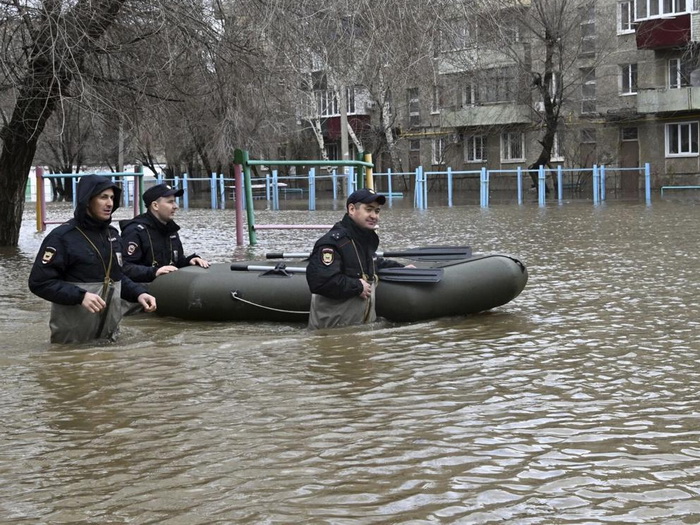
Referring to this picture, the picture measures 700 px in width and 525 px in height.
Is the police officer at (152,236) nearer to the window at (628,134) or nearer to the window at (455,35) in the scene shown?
the window at (455,35)

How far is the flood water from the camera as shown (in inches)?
176

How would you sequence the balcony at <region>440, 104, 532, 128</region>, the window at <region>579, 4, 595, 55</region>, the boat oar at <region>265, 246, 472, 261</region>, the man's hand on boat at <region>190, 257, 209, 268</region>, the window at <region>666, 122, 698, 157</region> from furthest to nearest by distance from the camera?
1. the balcony at <region>440, 104, 532, 128</region>
2. the window at <region>666, 122, 698, 157</region>
3. the window at <region>579, 4, 595, 55</region>
4. the boat oar at <region>265, 246, 472, 261</region>
5. the man's hand on boat at <region>190, 257, 209, 268</region>

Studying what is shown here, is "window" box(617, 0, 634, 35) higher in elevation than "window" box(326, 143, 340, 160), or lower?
higher

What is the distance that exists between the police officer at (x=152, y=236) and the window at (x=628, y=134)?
40.8 meters

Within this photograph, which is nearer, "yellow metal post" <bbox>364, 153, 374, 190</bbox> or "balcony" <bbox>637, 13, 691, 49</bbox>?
"yellow metal post" <bbox>364, 153, 374, 190</bbox>

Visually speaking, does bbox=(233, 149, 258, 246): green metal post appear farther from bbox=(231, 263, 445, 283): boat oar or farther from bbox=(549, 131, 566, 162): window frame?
bbox=(549, 131, 566, 162): window frame

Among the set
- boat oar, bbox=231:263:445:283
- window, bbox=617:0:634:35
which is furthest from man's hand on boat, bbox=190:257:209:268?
window, bbox=617:0:634:35

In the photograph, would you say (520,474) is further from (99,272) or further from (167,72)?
(167,72)

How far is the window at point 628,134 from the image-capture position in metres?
48.1

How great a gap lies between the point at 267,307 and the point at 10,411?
11.5 feet

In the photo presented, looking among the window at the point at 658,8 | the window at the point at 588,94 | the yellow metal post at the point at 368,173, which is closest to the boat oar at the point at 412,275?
the yellow metal post at the point at 368,173

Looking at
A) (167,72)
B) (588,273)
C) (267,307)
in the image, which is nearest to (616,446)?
(267,307)

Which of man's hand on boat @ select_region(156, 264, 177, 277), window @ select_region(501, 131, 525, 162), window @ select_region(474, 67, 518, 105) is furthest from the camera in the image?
window @ select_region(501, 131, 525, 162)

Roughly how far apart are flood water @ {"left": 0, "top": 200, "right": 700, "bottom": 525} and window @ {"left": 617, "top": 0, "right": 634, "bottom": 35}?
39.4 meters
